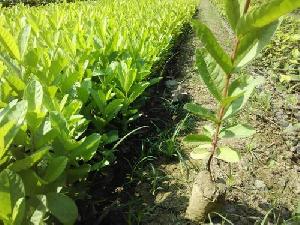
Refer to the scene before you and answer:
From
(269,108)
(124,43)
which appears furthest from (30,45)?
(269,108)

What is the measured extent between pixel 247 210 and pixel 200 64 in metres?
1.24

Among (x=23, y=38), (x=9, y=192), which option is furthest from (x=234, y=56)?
(x=9, y=192)

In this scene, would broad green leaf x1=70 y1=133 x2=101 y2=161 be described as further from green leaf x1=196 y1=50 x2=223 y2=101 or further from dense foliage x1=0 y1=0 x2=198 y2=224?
green leaf x1=196 y1=50 x2=223 y2=101

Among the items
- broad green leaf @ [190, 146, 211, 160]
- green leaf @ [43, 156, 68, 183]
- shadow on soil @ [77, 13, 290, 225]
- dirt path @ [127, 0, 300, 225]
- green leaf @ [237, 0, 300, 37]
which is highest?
green leaf @ [237, 0, 300, 37]

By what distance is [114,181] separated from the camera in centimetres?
279

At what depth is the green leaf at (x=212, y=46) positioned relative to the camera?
1.81 metres

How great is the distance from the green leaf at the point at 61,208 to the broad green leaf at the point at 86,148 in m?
0.29

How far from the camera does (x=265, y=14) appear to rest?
5.20 ft

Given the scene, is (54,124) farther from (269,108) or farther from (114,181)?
(269,108)

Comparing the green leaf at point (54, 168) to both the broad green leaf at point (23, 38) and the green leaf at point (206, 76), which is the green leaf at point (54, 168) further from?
the green leaf at point (206, 76)

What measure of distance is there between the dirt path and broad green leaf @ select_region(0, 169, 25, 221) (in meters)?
1.31

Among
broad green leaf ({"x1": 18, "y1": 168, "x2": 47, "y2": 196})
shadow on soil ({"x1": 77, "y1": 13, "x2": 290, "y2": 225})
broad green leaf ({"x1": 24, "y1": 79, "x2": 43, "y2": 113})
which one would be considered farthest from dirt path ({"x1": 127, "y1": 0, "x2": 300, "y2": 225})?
broad green leaf ({"x1": 24, "y1": 79, "x2": 43, "y2": 113})

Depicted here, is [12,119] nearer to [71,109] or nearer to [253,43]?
[71,109]

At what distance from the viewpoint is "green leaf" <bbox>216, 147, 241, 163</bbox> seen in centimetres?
201
